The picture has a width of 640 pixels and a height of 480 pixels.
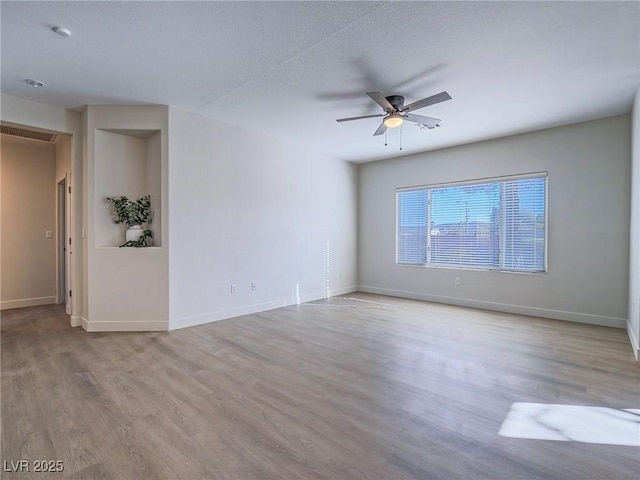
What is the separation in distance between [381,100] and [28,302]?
6573mm

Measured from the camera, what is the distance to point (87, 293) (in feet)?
13.3

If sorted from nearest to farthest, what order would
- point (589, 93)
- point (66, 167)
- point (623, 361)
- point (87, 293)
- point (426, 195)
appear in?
1. point (623, 361)
2. point (589, 93)
3. point (87, 293)
4. point (66, 167)
5. point (426, 195)

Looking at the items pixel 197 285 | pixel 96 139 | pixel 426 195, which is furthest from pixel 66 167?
pixel 426 195

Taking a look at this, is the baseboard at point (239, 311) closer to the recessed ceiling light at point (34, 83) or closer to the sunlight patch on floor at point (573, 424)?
the recessed ceiling light at point (34, 83)

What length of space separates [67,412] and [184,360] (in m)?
1.00

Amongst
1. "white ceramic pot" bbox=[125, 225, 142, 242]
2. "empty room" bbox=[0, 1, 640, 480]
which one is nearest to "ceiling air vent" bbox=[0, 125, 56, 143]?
"empty room" bbox=[0, 1, 640, 480]

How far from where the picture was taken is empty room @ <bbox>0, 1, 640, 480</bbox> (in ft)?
6.50

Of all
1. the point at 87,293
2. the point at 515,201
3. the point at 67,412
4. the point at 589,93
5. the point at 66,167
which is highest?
the point at 589,93

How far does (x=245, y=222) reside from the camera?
4.92 m

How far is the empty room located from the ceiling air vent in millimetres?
112

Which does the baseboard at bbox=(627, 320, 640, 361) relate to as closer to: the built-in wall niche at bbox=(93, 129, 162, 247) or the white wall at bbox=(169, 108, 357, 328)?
the white wall at bbox=(169, 108, 357, 328)

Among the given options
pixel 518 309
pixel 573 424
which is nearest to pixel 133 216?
pixel 573 424

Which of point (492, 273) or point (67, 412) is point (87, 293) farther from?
point (492, 273)

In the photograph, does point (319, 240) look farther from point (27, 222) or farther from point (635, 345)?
point (27, 222)
